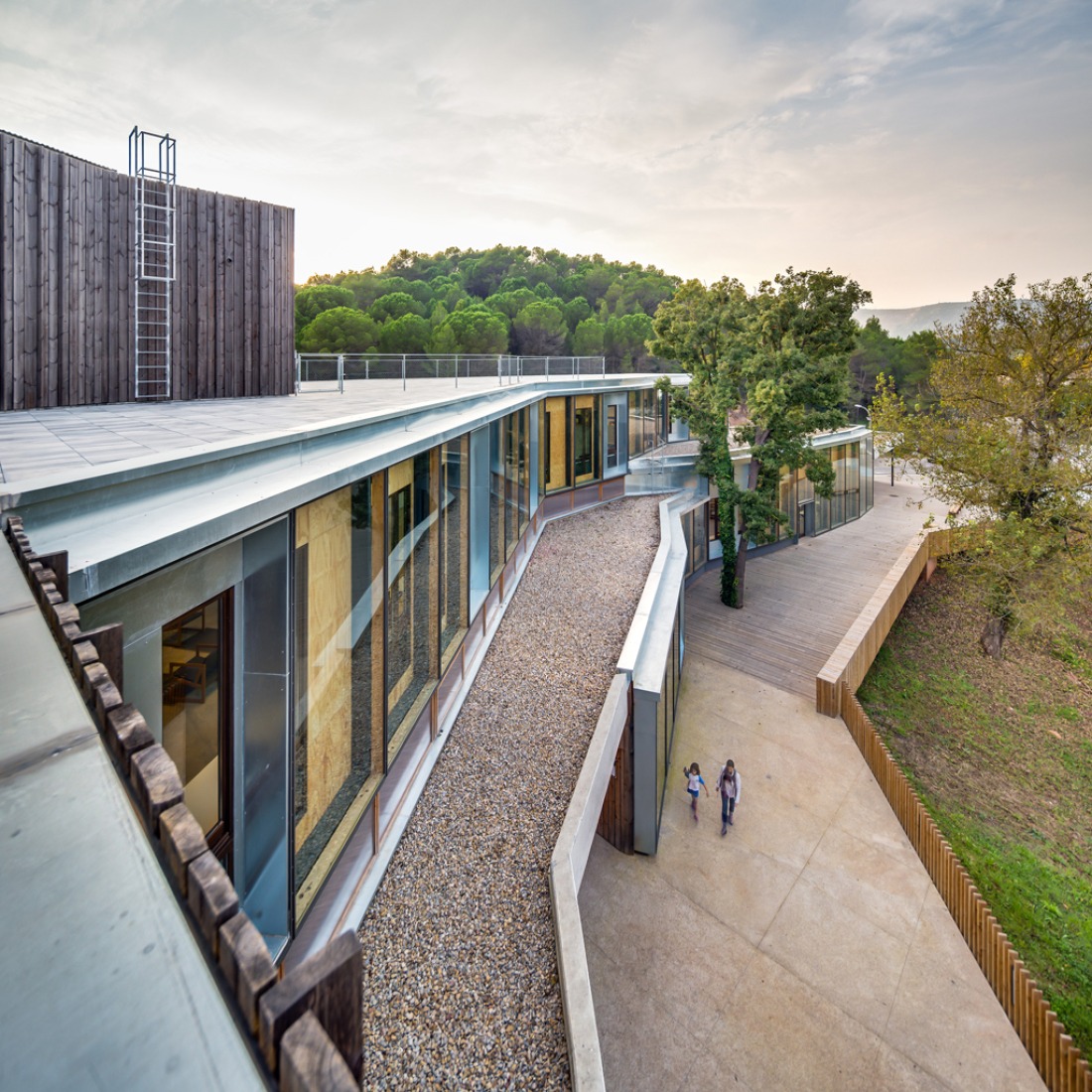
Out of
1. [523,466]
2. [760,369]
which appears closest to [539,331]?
[760,369]

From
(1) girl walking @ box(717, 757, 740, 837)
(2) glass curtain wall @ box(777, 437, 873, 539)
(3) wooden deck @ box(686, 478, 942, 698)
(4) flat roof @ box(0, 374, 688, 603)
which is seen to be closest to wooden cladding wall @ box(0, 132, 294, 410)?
(4) flat roof @ box(0, 374, 688, 603)

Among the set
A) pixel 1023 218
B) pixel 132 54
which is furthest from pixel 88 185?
pixel 1023 218

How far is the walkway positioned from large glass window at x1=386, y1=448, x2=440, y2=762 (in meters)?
4.32

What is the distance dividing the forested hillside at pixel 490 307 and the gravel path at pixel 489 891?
26083 mm

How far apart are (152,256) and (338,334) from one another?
26.3 m

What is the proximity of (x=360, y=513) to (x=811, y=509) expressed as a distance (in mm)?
24571

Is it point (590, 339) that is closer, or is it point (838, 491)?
point (838, 491)

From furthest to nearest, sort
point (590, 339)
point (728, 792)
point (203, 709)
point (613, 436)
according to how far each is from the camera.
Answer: point (590, 339) < point (613, 436) < point (728, 792) < point (203, 709)

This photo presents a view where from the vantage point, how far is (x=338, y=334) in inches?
1407

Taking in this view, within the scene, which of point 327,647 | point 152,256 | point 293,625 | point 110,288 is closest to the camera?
point 293,625

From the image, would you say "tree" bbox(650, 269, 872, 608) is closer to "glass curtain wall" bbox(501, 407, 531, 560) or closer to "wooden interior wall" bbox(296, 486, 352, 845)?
"glass curtain wall" bbox(501, 407, 531, 560)

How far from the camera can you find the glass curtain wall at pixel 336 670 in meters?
4.47

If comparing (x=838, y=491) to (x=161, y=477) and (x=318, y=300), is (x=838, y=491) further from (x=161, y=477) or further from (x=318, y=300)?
(x=318, y=300)

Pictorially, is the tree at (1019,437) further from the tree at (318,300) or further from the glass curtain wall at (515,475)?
the tree at (318,300)
